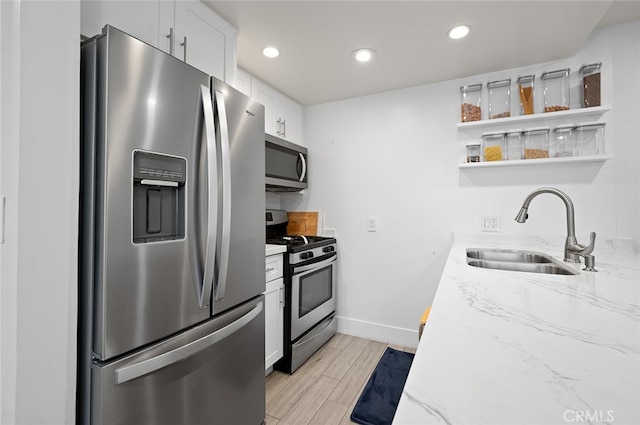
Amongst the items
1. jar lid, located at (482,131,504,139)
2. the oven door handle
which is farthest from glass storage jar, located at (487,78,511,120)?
the oven door handle

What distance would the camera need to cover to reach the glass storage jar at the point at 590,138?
81.1 inches

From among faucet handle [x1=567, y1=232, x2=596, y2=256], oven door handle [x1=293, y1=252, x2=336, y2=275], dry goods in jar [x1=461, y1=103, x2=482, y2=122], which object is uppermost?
dry goods in jar [x1=461, y1=103, x2=482, y2=122]

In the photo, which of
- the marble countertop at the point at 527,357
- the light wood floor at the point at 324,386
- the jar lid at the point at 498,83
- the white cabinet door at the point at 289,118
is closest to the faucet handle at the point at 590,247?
the marble countertop at the point at 527,357

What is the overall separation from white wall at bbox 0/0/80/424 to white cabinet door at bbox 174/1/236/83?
1.99ft

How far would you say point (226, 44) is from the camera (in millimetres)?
1753

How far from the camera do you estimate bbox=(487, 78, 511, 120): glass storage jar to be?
92.3 inches

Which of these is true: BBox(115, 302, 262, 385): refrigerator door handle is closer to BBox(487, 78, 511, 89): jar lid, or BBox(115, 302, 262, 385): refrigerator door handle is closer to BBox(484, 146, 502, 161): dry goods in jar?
BBox(484, 146, 502, 161): dry goods in jar

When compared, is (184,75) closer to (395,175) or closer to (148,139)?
(148,139)

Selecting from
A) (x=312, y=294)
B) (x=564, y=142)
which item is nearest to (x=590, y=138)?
(x=564, y=142)

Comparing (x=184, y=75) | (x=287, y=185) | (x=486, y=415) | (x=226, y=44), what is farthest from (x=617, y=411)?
(x=287, y=185)

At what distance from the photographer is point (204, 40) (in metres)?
1.61

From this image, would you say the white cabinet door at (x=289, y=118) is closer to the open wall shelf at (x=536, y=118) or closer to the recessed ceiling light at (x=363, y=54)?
the recessed ceiling light at (x=363, y=54)

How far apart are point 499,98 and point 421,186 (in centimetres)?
90

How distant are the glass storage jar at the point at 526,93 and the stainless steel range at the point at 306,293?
6.13 feet
